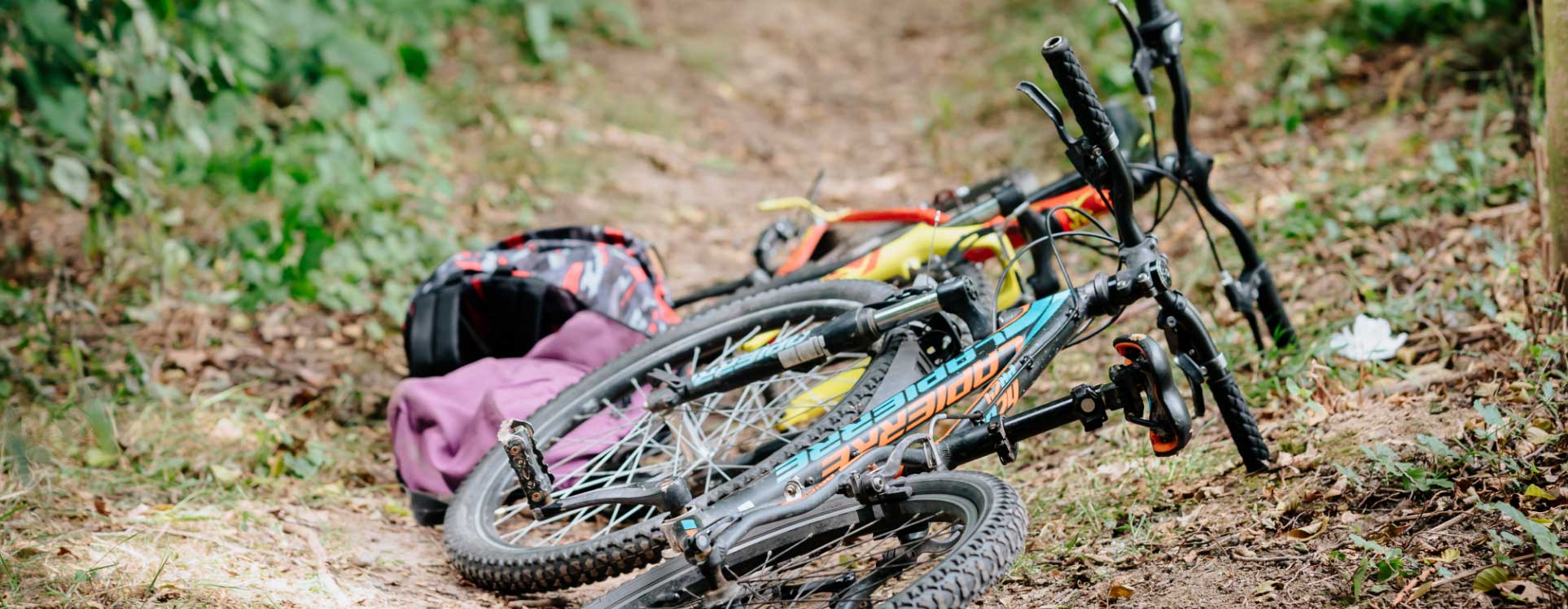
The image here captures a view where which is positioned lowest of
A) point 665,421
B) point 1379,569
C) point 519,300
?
point 665,421

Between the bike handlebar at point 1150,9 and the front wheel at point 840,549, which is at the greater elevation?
the bike handlebar at point 1150,9

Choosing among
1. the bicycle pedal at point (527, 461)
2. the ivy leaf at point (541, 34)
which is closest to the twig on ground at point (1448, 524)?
the bicycle pedal at point (527, 461)

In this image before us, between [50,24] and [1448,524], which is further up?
[50,24]

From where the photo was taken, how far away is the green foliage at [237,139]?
12.6 ft

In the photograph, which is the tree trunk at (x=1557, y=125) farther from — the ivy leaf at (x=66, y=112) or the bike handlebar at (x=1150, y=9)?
the ivy leaf at (x=66, y=112)

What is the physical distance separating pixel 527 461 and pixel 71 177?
2.73 metres

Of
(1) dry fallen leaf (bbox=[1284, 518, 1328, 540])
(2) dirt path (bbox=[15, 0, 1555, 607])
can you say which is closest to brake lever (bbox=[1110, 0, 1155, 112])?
(2) dirt path (bbox=[15, 0, 1555, 607])

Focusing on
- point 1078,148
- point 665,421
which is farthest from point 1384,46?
point 665,421

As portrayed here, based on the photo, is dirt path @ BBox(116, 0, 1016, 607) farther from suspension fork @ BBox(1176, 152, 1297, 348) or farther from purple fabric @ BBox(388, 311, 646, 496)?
suspension fork @ BBox(1176, 152, 1297, 348)

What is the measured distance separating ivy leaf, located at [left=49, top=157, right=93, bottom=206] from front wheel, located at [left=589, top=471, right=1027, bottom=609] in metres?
2.94

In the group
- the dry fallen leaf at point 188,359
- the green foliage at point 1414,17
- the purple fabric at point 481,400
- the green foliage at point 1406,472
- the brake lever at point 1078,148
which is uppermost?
the green foliage at point 1414,17

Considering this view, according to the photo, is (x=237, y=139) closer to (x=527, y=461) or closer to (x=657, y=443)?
(x=657, y=443)

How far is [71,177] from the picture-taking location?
3.91m

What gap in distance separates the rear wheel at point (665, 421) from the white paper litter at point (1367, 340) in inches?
56.4
